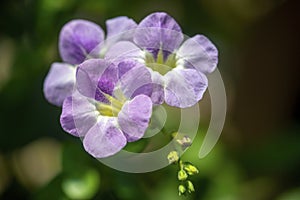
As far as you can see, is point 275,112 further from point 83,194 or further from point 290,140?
point 83,194

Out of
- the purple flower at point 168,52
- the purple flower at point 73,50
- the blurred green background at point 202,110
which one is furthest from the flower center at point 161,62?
the blurred green background at point 202,110

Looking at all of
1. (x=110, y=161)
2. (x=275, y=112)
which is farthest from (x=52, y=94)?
(x=275, y=112)

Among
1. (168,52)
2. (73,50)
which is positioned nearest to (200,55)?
(168,52)

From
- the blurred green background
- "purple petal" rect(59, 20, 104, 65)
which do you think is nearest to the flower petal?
"purple petal" rect(59, 20, 104, 65)

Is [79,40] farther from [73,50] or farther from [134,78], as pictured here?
[134,78]

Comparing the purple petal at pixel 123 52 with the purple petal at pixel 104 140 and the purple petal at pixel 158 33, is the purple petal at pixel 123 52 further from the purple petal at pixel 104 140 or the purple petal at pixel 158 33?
the purple petal at pixel 104 140
